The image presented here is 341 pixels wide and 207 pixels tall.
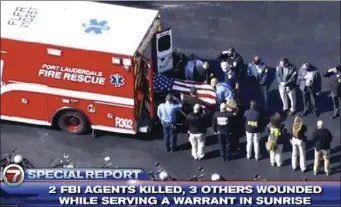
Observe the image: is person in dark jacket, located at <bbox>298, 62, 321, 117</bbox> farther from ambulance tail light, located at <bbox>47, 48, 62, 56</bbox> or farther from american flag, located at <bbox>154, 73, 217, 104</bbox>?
ambulance tail light, located at <bbox>47, 48, 62, 56</bbox>

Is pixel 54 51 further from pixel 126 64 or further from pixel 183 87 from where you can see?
pixel 183 87

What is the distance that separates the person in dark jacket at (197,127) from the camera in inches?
984

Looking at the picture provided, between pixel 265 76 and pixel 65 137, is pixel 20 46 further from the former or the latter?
pixel 265 76

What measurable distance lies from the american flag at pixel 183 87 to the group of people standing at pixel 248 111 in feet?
0.43

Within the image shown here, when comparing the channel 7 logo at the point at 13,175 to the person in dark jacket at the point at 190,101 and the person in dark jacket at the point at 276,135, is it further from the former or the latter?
the person in dark jacket at the point at 276,135

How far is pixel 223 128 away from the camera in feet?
82.2

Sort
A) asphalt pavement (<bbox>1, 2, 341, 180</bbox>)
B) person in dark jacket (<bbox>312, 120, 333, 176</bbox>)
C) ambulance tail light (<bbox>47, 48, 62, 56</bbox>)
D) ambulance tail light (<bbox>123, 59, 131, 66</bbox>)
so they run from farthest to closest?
asphalt pavement (<bbox>1, 2, 341, 180</bbox>), ambulance tail light (<bbox>47, 48, 62, 56</bbox>), ambulance tail light (<bbox>123, 59, 131, 66</bbox>), person in dark jacket (<bbox>312, 120, 333, 176</bbox>)

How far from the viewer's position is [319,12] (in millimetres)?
29812

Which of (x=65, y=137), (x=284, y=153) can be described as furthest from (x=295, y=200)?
(x=65, y=137)

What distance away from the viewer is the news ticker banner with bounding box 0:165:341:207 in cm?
2486

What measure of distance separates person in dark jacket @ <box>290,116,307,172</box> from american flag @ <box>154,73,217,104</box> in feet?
6.77

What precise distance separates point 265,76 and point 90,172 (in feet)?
Result: 15.6

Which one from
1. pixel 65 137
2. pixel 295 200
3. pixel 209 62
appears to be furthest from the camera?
pixel 209 62

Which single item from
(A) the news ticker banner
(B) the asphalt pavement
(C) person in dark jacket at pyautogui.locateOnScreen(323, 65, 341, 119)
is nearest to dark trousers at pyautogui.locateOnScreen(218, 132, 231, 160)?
(B) the asphalt pavement
